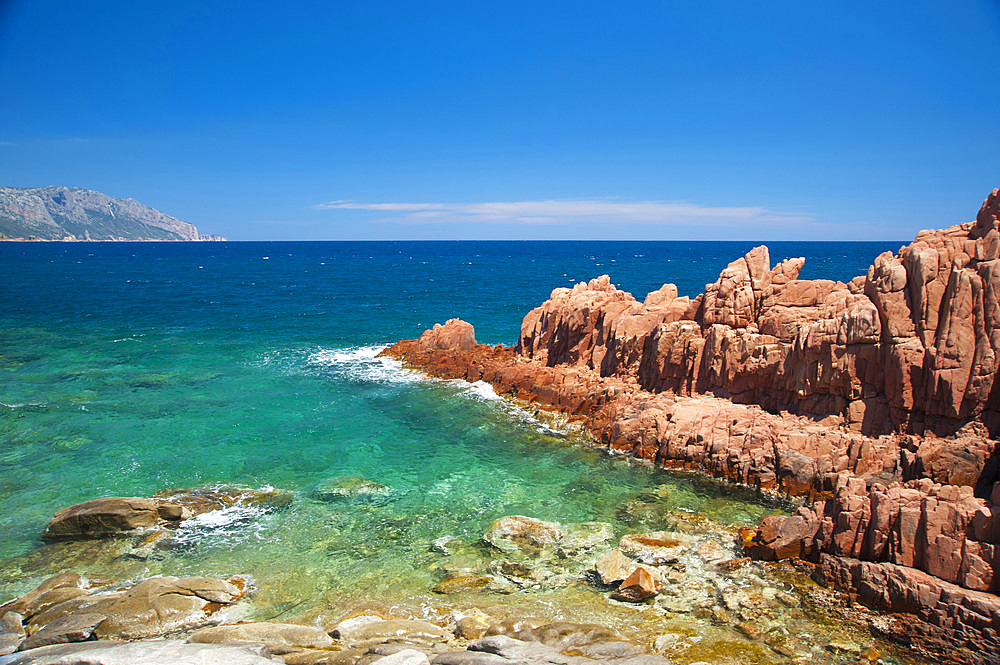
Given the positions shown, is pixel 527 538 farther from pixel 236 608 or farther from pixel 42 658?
pixel 42 658

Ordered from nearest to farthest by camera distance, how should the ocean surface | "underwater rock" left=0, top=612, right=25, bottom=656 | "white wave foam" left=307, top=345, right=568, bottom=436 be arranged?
"underwater rock" left=0, top=612, right=25, bottom=656 < the ocean surface < "white wave foam" left=307, top=345, right=568, bottom=436

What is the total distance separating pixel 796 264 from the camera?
2600 cm

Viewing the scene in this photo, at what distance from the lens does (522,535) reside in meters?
17.1

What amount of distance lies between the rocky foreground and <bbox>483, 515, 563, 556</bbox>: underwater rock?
5.70m

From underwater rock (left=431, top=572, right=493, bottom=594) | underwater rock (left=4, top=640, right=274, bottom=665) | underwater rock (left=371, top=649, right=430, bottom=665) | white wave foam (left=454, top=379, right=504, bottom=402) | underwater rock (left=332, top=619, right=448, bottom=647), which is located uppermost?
underwater rock (left=4, top=640, right=274, bottom=665)

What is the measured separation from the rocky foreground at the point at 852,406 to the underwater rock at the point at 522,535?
5703 mm

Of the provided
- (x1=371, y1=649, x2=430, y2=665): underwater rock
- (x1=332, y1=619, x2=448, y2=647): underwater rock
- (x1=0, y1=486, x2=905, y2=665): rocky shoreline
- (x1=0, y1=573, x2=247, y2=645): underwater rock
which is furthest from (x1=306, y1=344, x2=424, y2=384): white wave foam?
(x1=371, y1=649, x2=430, y2=665): underwater rock

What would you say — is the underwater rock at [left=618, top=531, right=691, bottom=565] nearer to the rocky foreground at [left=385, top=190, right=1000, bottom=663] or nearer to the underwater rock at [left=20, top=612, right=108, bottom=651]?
the rocky foreground at [left=385, top=190, right=1000, bottom=663]

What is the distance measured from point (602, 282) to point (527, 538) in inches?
845

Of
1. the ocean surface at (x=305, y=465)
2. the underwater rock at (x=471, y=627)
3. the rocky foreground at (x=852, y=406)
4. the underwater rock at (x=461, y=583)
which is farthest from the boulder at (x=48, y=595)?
the rocky foreground at (x=852, y=406)

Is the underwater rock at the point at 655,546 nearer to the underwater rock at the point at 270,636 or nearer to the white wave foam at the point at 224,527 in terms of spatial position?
the underwater rock at the point at 270,636

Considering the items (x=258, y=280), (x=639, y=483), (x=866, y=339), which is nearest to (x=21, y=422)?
(x=639, y=483)

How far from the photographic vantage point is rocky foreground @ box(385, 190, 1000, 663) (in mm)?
13117

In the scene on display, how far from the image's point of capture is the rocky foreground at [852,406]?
13.1 metres
